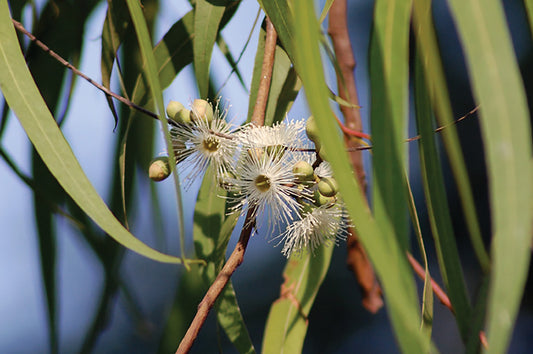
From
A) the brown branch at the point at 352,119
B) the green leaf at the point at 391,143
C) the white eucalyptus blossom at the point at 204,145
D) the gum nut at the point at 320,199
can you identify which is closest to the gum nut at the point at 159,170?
the white eucalyptus blossom at the point at 204,145

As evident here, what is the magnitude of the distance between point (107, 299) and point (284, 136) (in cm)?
42

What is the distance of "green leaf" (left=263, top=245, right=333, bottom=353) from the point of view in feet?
2.02

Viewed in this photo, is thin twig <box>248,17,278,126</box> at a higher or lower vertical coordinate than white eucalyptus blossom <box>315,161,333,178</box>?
higher

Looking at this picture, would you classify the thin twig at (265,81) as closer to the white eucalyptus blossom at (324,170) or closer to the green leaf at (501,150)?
the white eucalyptus blossom at (324,170)

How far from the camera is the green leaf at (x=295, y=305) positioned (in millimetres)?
614

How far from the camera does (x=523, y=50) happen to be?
1585mm

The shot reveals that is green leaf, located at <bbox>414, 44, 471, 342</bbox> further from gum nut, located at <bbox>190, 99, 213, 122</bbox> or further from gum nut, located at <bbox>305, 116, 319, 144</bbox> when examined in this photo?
gum nut, located at <bbox>190, 99, 213, 122</bbox>

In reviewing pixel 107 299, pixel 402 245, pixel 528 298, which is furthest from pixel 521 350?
pixel 402 245

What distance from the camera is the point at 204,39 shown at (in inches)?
24.2

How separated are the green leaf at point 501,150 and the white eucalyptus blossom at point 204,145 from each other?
12.0 inches

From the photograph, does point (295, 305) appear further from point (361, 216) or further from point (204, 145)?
point (361, 216)

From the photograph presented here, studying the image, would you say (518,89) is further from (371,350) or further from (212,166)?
(371,350)

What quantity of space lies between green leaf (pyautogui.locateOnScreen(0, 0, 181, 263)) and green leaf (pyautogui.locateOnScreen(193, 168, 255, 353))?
0.68ft

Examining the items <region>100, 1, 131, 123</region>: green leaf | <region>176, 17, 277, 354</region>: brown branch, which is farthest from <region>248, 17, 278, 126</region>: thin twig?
<region>100, 1, 131, 123</region>: green leaf
